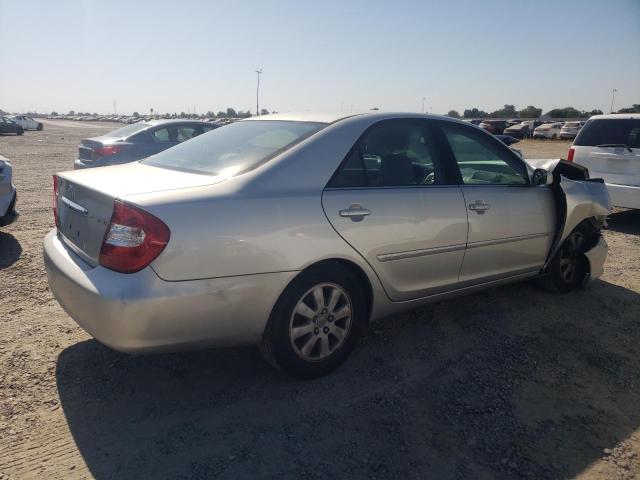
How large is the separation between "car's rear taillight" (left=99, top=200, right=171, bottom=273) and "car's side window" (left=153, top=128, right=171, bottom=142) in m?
7.94

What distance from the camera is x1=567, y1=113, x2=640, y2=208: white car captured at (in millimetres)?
7328

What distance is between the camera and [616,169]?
7.50 metres

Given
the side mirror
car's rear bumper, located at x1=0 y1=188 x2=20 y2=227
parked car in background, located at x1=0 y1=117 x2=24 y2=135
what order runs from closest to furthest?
the side mirror → car's rear bumper, located at x1=0 y1=188 x2=20 y2=227 → parked car in background, located at x1=0 y1=117 x2=24 y2=135

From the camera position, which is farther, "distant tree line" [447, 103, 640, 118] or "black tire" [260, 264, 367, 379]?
"distant tree line" [447, 103, 640, 118]

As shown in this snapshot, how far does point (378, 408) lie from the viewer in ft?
9.27

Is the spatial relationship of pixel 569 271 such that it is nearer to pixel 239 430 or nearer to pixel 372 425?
pixel 372 425

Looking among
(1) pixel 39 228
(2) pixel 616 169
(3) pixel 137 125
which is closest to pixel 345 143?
(1) pixel 39 228

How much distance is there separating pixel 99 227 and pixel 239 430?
1.28 metres

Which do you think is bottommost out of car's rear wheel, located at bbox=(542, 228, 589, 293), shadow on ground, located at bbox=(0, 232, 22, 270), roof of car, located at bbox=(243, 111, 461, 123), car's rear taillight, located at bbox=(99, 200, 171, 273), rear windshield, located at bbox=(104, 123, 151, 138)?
shadow on ground, located at bbox=(0, 232, 22, 270)

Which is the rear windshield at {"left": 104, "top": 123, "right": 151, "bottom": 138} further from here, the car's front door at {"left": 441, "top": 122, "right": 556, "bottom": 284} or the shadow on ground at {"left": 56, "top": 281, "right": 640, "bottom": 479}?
the car's front door at {"left": 441, "top": 122, "right": 556, "bottom": 284}

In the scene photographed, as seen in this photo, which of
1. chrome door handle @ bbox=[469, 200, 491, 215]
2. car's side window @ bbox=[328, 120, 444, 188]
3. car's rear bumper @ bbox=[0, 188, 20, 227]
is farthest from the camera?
car's rear bumper @ bbox=[0, 188, 20, 227]

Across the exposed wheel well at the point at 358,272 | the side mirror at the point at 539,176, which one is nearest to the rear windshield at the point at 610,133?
the side mirror at the point at 539,176

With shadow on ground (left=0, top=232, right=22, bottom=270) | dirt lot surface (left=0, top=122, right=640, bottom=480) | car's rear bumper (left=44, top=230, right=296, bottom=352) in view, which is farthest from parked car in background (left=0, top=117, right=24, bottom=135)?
car's rear bumper (left=44, top=230, right=296, bottom=352)

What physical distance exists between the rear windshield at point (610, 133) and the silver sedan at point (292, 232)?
171 inches
